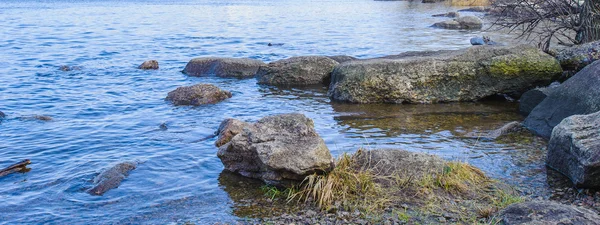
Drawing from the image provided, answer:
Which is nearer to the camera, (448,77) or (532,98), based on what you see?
(532,98)

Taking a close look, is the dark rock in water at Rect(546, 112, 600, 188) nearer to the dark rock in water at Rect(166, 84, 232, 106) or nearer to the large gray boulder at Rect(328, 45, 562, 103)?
the large gray boulder at Rect(328, 45, 562, 103)

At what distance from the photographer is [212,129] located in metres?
11.9

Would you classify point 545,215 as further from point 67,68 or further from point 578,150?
→ point 67,68

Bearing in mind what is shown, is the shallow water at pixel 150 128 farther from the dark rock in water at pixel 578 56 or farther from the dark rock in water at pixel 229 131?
the dark rock in water at pixel 578 56

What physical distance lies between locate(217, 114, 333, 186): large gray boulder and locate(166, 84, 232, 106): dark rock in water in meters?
5.65

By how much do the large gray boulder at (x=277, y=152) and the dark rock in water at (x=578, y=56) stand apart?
25.7 feet

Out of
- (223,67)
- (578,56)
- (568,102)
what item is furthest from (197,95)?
(578,56)

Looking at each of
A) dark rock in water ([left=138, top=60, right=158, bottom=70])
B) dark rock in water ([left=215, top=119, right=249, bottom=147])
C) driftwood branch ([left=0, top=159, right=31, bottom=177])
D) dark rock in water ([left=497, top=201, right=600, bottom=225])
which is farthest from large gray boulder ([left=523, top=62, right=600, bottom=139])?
dark rock in water ([left=138, top=60, right=158, bottom=70])

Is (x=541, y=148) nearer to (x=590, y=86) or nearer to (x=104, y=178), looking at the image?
(x=590, y=86)

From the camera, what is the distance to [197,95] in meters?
14.6

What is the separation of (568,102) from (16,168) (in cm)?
939

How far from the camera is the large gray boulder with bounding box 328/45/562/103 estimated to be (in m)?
13.7

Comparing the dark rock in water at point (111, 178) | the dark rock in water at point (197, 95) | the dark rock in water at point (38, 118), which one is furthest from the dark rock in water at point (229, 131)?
the dark rock in water at point (38, 118)

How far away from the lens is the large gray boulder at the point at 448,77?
44.8ft
